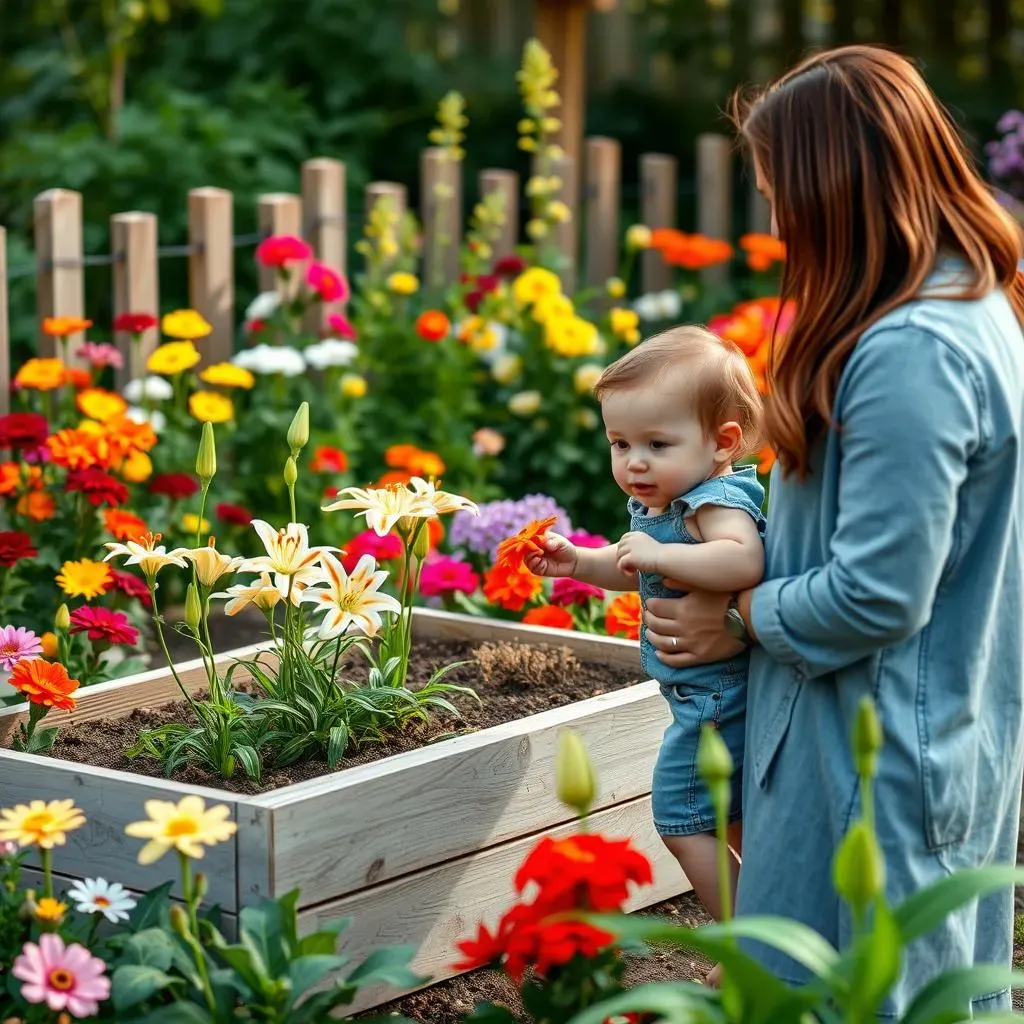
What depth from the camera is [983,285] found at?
2.04 metres

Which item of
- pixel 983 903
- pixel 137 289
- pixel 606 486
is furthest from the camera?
pixel 606 486

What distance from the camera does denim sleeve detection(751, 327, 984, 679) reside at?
1.92 metres

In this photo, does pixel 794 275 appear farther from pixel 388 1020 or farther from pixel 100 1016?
pixel 100 1016

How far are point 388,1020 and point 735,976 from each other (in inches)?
23.8

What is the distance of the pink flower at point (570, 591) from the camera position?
354 cm

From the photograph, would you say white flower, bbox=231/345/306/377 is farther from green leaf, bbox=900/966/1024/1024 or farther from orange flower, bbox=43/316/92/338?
green leaf, bbox=900/966/1024/1024

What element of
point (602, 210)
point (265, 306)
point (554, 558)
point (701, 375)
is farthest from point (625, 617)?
point (602, 210)

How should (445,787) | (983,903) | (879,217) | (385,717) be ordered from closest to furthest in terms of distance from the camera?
(879,217)
(983,903)
(445,787)
(385,717)

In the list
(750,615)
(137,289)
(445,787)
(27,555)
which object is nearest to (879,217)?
(750,615)

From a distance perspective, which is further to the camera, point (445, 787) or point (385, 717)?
point (385, 717)

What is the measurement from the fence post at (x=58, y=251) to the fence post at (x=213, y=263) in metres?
0.42

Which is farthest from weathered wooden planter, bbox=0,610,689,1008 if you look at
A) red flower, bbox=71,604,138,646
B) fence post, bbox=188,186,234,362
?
fence post, bbox=188,186,234,362

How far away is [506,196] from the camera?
561 centimetres

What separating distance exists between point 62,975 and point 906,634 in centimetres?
111
